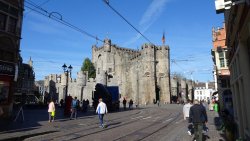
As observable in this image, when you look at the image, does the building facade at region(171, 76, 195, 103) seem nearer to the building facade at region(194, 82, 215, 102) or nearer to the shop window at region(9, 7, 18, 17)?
the building facade at region(194, 82, 215, 102)

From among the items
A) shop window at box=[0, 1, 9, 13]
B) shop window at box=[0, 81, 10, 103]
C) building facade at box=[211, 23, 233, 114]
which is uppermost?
shop window at box=[0, 1, 9, 13]

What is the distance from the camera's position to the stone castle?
61.5m

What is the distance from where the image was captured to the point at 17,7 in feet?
67.2

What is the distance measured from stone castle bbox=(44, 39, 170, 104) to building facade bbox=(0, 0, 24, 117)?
40036 millimetres

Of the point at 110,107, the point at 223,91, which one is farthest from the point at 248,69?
the point at 110,107

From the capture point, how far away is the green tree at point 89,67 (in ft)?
270

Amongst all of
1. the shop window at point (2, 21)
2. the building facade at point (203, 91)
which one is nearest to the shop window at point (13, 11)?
the shop window at point (2, 21)

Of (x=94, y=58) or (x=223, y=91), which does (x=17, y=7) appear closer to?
(x=223, y=91)

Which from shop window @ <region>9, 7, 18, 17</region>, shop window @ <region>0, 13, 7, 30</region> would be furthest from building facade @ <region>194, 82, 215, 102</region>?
shop window @ <region>0, 13, 7, 30</region>

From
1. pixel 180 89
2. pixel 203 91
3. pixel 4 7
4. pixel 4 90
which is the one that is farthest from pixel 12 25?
pixel 203 91

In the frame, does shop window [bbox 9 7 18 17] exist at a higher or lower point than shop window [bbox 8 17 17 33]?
higher

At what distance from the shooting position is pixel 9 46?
63.9 ft

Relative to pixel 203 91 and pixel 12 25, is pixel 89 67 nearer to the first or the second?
pixel 203 91

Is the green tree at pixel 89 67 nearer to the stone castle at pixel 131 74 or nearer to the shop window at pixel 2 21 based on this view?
the stone castle at pixel 131 74
